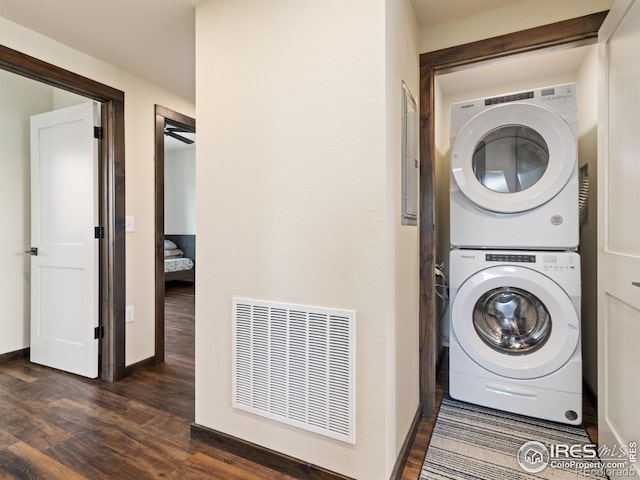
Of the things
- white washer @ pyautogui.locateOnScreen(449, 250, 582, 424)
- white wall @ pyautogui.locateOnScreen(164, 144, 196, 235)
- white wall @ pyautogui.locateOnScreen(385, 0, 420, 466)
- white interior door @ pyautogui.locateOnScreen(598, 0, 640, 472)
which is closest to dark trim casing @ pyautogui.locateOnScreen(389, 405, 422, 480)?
white wall @ pyautogui.locateOnScreen(385, 0, 420, 466)

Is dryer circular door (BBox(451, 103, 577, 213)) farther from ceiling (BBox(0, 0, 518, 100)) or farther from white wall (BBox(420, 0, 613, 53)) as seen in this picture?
ceiling (BBox(0, 0, 518, 100))

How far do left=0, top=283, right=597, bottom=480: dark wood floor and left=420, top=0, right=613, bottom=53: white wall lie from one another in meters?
2.16

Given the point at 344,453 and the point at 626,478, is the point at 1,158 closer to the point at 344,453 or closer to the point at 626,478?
the point at 344,453

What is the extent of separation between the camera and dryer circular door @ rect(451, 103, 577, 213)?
1868 millimetres

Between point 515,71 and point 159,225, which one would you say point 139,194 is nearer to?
point 159,225

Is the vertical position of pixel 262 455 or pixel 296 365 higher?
pixel 296 365

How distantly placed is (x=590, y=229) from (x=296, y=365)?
2.10 meters

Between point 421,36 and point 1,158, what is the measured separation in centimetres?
345

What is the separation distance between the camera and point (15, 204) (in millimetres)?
2930

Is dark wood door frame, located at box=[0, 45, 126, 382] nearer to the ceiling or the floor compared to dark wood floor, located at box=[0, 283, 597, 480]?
nearer to the ceiling

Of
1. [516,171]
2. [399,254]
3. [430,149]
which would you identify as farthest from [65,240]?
[516,171]

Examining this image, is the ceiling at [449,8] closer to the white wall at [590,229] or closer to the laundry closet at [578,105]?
the laundry closet at [578,105]

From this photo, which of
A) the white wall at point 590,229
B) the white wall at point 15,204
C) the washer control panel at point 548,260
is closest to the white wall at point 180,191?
the white wall at point 15,204

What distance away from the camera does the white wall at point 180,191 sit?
6.78 metres
